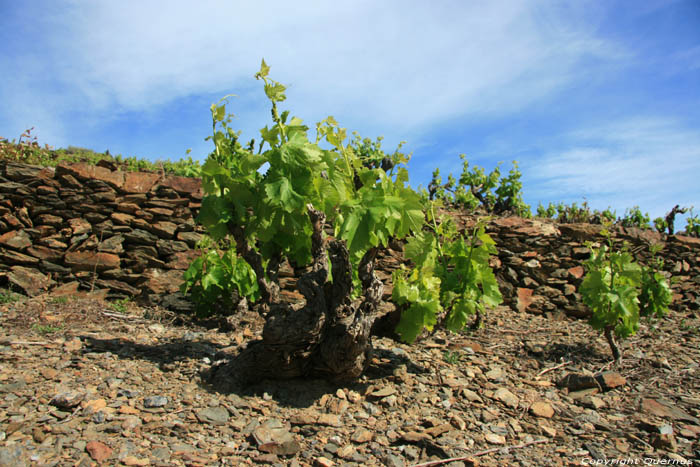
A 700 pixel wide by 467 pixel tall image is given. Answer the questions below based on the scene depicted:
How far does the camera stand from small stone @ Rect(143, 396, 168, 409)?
2.62 metres

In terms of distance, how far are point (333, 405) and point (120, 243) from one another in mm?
4016

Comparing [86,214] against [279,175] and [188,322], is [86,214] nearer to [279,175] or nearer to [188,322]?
[188,322]

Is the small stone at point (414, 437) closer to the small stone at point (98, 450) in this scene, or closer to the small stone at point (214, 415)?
the small stone at point (214, 415)

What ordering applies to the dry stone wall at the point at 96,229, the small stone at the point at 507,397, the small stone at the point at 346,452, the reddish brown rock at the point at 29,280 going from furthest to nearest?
the dry stone wall at the point at 96,229, the reddish brown rock at the point at 29,280, the small stone at the point at 507,397, the small stone at the point at 346,452

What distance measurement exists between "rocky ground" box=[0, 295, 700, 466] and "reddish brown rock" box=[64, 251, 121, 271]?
1.13m

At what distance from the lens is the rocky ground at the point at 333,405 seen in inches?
91.5

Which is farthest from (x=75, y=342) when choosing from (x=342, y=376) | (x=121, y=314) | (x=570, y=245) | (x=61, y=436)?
(x=570, y=245)

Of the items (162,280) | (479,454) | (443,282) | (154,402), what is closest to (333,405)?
(479,454)

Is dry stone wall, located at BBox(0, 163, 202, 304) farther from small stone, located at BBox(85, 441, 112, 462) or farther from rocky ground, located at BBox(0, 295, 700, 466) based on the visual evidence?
small stone, located at BBox(85, 441, 112, 462)

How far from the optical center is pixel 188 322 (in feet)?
15.0

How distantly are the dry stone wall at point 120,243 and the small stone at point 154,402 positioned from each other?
223cm

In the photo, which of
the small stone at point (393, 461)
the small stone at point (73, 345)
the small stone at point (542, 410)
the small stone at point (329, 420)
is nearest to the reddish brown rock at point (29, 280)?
the small stone at point (73, 345)

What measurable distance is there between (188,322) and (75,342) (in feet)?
3.97

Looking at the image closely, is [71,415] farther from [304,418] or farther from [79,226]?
[79,226]
